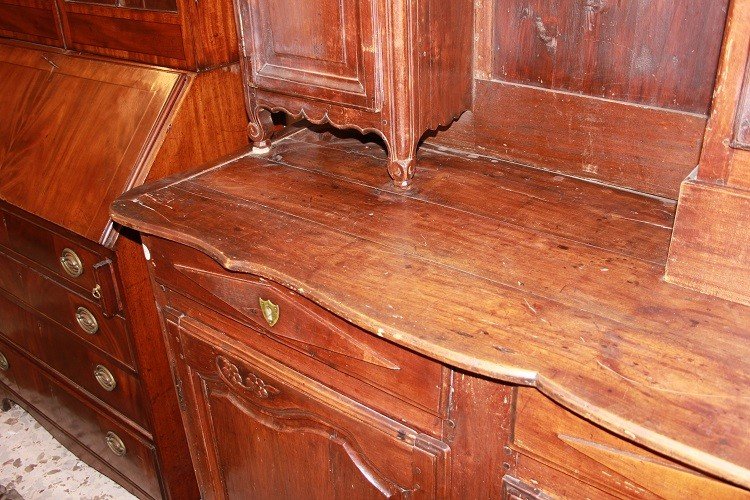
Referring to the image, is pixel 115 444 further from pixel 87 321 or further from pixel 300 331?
pixel 300 331

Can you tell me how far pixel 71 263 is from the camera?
5.59ft

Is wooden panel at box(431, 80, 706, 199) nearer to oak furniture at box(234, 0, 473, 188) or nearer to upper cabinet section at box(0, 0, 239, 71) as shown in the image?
oak furniture at box(234, 0, 473, 188)

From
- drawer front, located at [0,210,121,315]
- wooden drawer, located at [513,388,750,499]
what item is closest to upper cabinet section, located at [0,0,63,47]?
drawer front, located at [0,210,121,315]

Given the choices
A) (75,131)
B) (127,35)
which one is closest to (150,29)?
(127,35)

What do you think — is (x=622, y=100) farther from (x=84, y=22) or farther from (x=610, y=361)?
(x=84, y=22)

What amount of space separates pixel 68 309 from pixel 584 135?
1345mm

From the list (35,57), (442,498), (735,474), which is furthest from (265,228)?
(35,57)

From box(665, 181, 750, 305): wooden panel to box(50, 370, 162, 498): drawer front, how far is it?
140 cm

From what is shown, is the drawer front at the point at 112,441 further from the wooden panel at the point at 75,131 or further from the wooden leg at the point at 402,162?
the wooden leg at the point at 402,162

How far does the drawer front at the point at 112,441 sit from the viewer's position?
1908 millimetres

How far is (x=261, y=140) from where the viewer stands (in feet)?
5.26

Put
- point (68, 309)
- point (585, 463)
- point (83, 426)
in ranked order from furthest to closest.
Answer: point (83, 426) < point (68, 309) < point (585, 463)

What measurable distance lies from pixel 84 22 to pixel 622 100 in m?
1.33

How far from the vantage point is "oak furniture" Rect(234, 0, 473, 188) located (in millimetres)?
1297
